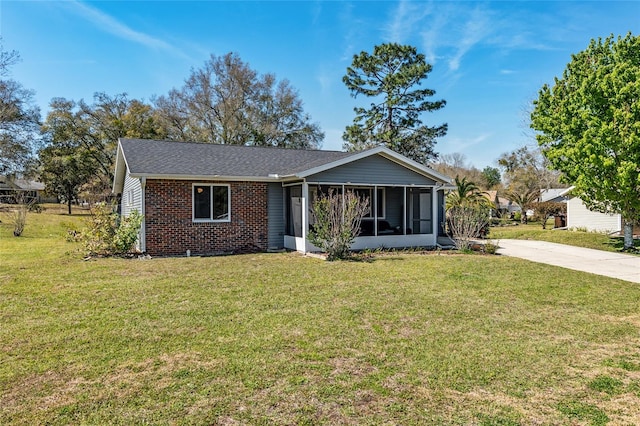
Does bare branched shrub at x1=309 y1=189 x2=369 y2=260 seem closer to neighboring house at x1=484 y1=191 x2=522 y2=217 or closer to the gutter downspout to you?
the gutter downspout

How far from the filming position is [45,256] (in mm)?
12781

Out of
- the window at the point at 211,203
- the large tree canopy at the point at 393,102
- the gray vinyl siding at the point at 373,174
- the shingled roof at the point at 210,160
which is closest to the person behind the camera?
the shingled roof at the point at 210,160

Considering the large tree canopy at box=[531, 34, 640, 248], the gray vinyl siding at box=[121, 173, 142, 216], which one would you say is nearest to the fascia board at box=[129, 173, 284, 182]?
the gray vinyl siding at box=[121, 173, 142, 216]

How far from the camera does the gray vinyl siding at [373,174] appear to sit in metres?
13.7

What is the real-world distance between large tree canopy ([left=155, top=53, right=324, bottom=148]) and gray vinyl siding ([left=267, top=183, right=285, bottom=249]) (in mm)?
22189

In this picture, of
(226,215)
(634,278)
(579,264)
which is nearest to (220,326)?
(226,215)

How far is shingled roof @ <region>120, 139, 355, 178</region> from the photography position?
12.8 meters

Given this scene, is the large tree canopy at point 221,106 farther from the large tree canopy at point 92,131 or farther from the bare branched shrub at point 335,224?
the bare branched shrub at point 335,224

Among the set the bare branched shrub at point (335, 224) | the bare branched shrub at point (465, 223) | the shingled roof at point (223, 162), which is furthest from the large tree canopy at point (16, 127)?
the bare branched shrub at point (465, 223)

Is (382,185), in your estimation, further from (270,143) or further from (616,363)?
(270,143)

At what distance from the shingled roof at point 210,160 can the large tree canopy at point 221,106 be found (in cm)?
1957

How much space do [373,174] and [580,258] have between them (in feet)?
23.2

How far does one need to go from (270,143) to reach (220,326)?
32679mm

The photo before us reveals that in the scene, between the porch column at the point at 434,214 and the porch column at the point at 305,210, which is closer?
the porch column at the point at 305,210
